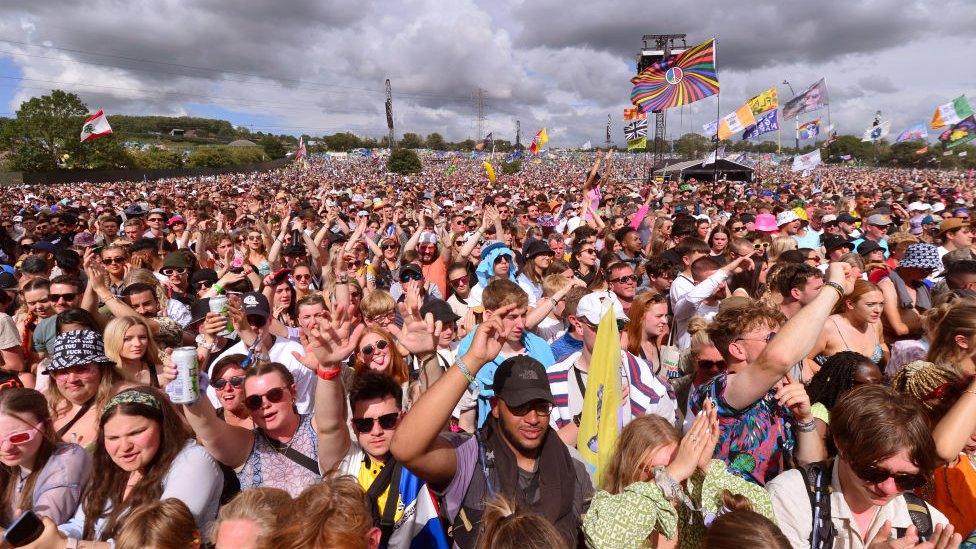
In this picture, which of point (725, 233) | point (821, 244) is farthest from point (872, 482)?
point (821, 244)

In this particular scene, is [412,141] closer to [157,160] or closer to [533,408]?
[157,160]

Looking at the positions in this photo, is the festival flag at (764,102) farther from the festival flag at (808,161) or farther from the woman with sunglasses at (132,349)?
the woman with sunglasses at (132,349)

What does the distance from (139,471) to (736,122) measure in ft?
86.5

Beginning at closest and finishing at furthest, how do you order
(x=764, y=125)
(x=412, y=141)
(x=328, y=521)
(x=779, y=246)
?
(x=328, y=521) → (x=779, y=246) → (x=764, y=125) → (x=412, y=141)

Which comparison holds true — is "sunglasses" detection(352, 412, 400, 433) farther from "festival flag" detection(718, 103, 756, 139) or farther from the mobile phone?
"festival flag" detection(718, 103, 756, 139)

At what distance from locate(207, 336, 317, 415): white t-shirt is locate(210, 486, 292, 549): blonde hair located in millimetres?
1328

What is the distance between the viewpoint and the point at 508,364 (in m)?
2.31

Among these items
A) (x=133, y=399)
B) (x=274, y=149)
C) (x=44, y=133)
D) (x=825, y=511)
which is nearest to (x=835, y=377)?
(x=825, y=511)

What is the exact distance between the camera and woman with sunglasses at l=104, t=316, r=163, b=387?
3.35m

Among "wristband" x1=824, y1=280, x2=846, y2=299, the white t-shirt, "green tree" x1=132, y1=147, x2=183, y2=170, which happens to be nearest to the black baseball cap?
"wristband" x1=824, y1=280, x2=846, y2=299

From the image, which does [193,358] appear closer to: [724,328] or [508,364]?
[508,364]

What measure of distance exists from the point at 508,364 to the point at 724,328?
45.9 inches

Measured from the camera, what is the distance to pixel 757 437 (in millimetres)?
2316

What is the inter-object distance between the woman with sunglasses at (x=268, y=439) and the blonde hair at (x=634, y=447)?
4.44 ft
